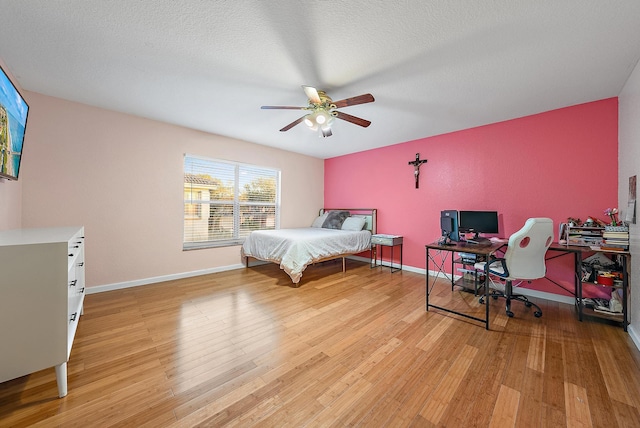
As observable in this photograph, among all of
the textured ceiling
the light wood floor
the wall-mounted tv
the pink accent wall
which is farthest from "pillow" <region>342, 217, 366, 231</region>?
the wall-mounted tv

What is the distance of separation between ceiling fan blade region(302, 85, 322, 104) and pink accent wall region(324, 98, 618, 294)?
2.64m

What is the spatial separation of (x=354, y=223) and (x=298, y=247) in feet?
6.00

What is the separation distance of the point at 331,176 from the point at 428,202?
2.42 meters

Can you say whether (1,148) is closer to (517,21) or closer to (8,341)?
(8,341)

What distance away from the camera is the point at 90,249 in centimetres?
302

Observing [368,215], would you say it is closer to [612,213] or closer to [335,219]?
[335,219]

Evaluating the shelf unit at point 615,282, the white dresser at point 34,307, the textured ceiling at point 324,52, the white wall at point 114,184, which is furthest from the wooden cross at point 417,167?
the white dresser at point 34,307

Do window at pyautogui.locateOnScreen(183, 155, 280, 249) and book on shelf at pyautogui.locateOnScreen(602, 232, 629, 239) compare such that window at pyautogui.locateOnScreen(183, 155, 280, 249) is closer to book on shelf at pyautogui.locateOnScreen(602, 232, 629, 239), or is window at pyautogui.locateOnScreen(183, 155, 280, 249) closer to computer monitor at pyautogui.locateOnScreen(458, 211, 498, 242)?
computer monitor at pyautogui.locateOnScreen(458, 211, 498, 242)

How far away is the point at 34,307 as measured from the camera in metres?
1.31

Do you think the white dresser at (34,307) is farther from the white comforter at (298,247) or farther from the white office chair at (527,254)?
the white office chair at (527,254)

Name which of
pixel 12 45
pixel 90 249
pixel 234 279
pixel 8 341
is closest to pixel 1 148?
pixel 12 45

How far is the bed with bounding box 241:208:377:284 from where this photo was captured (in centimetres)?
345

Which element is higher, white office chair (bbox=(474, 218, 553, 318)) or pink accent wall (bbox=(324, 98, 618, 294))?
pink accent wall (bbox=(324, 98, 618, 294))

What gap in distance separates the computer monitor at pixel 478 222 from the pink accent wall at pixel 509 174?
9.2 inches
